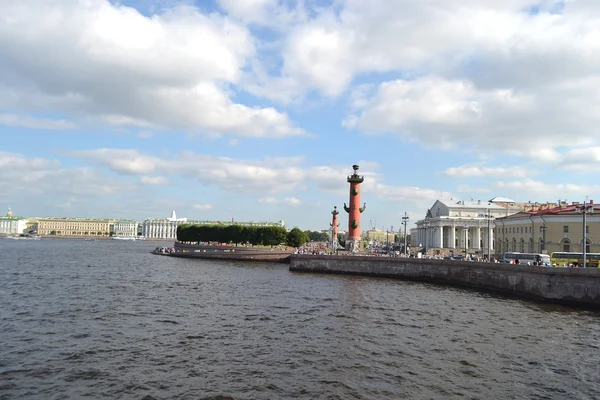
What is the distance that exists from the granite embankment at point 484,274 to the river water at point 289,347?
4.69 feet

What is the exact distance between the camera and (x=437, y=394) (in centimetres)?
1202

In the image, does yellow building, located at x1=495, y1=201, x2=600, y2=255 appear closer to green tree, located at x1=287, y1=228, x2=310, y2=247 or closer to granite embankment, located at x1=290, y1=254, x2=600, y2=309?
granite embankment, located at x1=290, y1=254, x2=600, y2=309

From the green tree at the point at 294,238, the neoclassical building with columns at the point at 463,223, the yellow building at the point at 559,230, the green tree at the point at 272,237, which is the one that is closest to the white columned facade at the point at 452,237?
the neoclassical building with columns at the point at 463,223

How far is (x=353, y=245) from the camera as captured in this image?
56062 millimetres

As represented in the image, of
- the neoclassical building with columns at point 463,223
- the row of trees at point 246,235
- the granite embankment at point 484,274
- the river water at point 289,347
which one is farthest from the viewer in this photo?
the neoclassical building with columns at point 463,223

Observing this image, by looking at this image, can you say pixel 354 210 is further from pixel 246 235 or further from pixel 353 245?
pixel 246 235

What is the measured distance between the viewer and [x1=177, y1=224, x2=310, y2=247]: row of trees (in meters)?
77.2

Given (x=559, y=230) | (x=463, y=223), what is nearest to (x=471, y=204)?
(x=463, y=223)

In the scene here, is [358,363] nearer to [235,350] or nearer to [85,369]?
[235,350]

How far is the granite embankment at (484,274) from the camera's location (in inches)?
1021

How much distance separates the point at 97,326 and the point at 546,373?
1620 centimetres

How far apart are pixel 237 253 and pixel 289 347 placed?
173 ft

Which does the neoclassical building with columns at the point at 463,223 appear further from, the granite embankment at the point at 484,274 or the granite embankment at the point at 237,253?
the granite embankment at the point at 484,274

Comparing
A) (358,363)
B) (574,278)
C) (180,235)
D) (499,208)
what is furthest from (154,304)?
(499,208)
